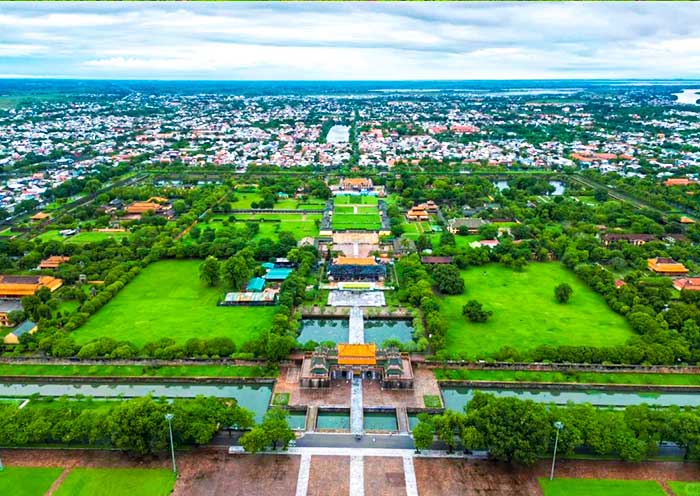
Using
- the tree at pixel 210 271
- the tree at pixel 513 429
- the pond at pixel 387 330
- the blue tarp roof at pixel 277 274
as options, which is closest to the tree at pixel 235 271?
the tree at pixel 210 271

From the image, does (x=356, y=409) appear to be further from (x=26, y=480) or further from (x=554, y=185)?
(x=554, y=185)

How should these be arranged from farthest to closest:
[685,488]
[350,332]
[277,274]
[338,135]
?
[338,135] → [277,274] → [350,332] → [685,488]

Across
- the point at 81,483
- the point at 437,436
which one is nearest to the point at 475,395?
the point at 437,436

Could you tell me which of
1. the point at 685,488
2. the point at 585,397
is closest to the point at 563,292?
the point at 585,397

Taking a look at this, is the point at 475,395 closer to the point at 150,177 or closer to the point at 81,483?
the point at 81,483

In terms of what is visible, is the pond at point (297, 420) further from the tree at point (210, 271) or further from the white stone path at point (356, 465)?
the tree at point (210, 271)

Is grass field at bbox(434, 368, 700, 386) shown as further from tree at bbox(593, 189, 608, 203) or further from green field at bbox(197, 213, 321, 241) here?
tree at bbox(593, 189, 608, 203)

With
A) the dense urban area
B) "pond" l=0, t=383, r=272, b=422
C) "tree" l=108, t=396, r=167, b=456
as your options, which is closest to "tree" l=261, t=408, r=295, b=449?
the dense urban area
